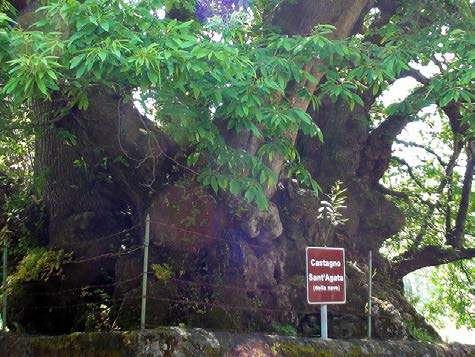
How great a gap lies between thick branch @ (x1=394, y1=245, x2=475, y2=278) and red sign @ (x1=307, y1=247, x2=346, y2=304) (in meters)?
4.99

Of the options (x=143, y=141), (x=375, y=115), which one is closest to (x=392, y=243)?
(x=375, y=115)

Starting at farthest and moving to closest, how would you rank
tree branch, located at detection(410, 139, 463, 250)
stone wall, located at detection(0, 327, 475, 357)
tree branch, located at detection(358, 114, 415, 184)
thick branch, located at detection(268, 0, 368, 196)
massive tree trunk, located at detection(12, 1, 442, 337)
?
tree branch, located at detection(410, 139, 463, 250)
tree branch, located at detection(358, 114, 415, 184)
thick branch, located at detection(268, 0, 368, 196)
massive tree trunk, located at detection(12, 1, 442, 337)
stone wall, located at detection(0, 327, 475, 357)

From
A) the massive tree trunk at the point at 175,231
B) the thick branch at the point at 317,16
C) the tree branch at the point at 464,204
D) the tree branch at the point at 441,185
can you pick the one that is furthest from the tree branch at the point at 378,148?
the thick branch at the point at 317,16

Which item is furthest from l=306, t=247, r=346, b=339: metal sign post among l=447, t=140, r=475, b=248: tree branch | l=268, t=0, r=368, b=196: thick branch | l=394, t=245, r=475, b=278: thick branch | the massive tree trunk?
l=447, t=140, r=475, b=248: tree branch

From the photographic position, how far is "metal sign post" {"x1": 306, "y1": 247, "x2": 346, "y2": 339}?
208 inches

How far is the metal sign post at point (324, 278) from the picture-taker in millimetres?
5281

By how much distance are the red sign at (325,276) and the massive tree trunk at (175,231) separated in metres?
1.08

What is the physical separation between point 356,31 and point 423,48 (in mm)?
3206

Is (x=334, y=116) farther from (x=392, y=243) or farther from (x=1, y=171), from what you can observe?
(x=1, y=171)

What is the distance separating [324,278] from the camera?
5.41 m

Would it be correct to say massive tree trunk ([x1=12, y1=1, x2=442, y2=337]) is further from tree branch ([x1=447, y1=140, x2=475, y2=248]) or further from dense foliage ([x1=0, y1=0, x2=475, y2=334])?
tree branch ([x1=447, y1=140, x2=475, y2=248])

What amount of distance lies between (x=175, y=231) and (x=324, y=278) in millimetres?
1764

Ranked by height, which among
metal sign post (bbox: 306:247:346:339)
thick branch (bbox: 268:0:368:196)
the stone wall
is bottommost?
the stone wall

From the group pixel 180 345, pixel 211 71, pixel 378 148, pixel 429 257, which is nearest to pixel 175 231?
pixel 180 345
